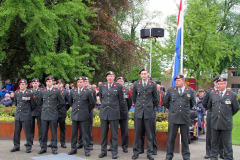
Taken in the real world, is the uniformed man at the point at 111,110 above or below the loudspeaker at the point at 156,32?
below

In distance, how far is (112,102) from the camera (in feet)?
25.3

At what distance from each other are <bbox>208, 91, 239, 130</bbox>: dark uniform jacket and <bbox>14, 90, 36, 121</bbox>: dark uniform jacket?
4.77 metres

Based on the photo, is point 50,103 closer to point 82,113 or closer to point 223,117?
point 82,113

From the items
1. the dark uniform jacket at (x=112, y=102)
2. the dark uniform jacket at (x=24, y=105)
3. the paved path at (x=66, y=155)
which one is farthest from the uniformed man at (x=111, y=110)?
the dark uniform jacket at (x=24, y=105)

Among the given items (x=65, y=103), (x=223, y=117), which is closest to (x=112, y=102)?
(x=65, y=103)

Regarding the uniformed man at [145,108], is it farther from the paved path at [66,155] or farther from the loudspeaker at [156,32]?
the loudspeaker at [156,32]

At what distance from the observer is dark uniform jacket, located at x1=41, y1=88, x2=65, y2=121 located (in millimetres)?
8023

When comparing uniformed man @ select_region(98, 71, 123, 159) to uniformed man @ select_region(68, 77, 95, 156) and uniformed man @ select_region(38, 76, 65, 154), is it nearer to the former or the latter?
uniformed man @ select_region(68, 77, 95, 156)

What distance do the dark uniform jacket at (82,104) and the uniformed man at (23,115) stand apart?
1.24 m

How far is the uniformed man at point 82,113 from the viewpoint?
779 centimetres

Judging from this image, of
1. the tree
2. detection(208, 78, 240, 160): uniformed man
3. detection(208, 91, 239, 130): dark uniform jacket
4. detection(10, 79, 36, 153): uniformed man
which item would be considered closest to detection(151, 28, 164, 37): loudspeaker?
the tree

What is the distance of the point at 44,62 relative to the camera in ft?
49.4

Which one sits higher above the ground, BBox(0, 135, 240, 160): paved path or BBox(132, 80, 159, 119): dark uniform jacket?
BBox(132, 80, 159, 119): dark uniform jacket

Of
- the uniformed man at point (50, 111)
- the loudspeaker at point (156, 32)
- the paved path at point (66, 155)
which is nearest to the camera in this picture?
the paved path at point (66, 155)
